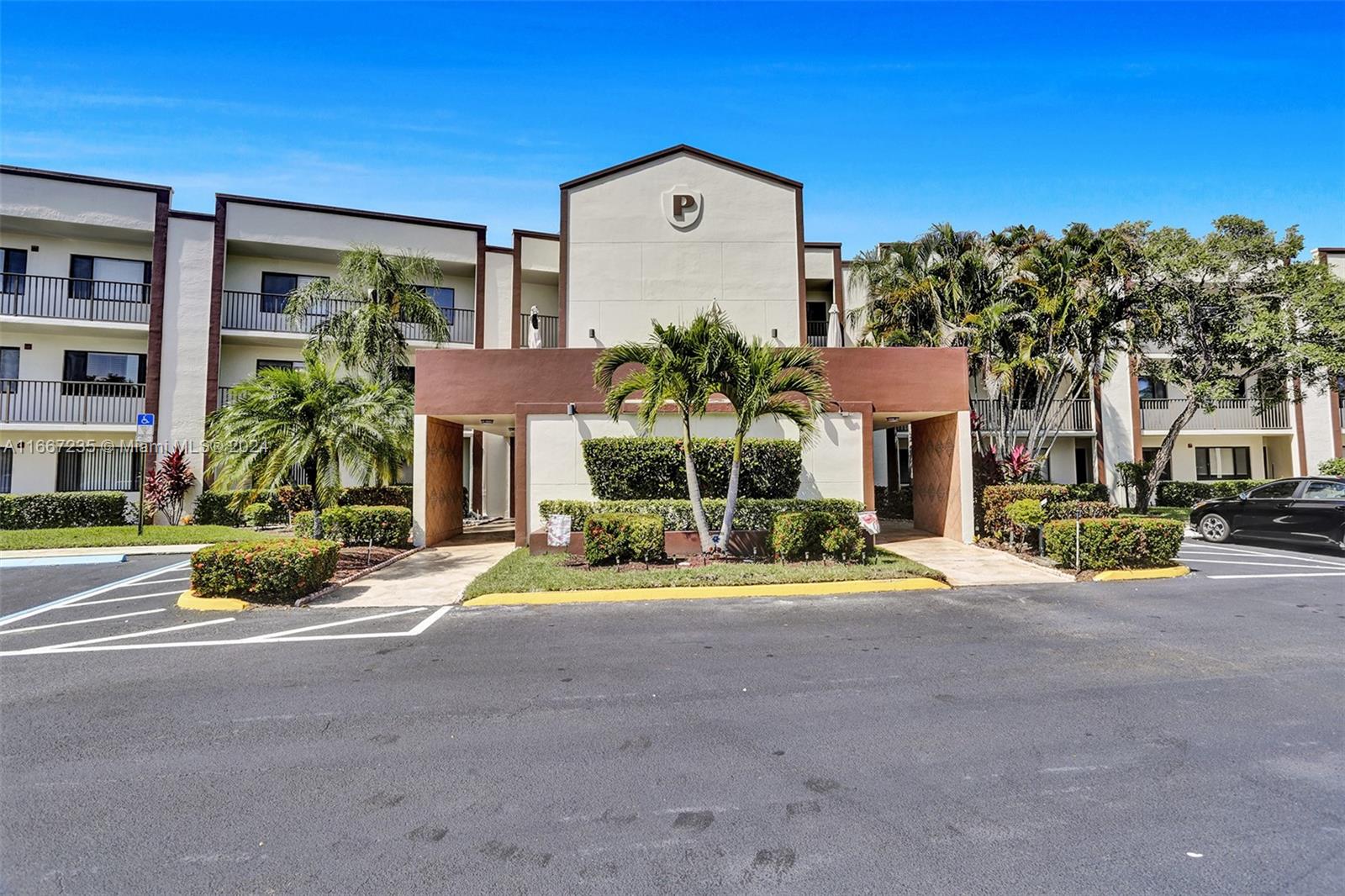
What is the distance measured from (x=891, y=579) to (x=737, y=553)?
3074 millimetres

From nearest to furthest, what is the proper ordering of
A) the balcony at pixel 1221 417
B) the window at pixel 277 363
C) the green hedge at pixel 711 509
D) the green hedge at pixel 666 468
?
the green hedge at pixel 711 509
the green hedge at pixel 666 468
the window at pixel 277 363
the balcony at pixel 1221 417

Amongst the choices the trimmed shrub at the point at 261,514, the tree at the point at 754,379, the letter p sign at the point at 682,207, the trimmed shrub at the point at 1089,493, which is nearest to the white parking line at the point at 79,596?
the trimmed shrub at the point at 261,514

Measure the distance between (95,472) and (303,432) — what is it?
14644 mm

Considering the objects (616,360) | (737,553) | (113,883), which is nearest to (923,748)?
(113,883)

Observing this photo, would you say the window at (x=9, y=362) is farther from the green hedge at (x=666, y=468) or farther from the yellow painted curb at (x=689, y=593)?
the yellow painted curb at (x=689, y=593)

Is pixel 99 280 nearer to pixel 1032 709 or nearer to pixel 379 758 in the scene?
pixel 379 758

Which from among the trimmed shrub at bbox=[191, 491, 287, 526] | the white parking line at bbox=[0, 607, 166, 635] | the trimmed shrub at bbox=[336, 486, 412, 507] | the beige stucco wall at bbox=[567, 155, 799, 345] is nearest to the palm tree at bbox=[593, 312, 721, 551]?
the beige stucco wall at bbox=[567, 155, 799, 345]

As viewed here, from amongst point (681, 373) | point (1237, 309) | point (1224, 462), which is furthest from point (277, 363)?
point (1224, 462)

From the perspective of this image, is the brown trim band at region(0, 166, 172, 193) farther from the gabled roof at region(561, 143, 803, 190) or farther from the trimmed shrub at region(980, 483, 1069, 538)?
the trimmed shrub at region(980, 483, 1069, 538)

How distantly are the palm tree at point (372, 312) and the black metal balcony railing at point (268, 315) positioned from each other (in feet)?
11.7

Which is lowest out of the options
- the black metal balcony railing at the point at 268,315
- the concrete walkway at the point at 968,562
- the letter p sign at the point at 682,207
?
the concrete walkway at the point at 968,562

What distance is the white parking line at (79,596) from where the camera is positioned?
8492 millimetres

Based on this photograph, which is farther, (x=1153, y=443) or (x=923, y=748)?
(x=1153, y=443)

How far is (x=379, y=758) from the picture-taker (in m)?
4.10
